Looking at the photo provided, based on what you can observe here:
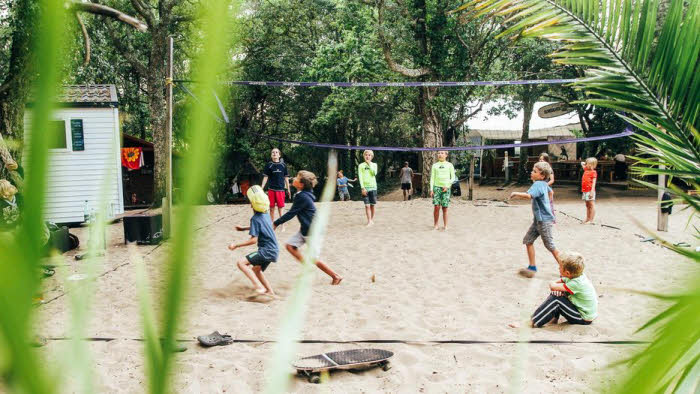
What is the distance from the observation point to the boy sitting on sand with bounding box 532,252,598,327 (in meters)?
4.64

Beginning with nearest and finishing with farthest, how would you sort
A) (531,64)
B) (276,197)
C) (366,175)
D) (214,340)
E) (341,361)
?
(341,361), (214,340), (276,197), (366,175), (531,64)

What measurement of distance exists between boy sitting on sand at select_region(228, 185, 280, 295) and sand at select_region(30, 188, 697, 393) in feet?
Answer: 0.77

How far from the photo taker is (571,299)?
4711 millimetres

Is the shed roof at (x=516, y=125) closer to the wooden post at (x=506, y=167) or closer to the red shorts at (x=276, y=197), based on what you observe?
the wooden post at (x=506, y=167)

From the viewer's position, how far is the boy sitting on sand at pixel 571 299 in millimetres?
4641

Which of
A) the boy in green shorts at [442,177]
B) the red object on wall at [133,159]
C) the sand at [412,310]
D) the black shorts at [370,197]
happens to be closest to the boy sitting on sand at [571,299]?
the sand at [412,310]

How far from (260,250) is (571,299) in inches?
131

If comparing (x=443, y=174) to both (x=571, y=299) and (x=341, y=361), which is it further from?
(x=341, y=361)

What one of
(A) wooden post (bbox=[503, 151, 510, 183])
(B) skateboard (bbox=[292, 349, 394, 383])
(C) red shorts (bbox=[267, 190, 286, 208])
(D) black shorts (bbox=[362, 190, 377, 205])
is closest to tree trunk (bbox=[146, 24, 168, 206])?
(C) red shorts (bbox=[267, 190, 286, 208])

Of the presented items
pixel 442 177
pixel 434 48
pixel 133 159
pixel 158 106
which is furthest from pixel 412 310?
pixel 133 159

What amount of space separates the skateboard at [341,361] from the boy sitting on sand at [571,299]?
1738 millimetres

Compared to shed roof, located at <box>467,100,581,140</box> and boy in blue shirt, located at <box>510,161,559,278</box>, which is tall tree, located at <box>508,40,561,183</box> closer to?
shed roof, located at <box>467,100,581,140</box>

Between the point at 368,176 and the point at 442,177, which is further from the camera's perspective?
the point at 368,176

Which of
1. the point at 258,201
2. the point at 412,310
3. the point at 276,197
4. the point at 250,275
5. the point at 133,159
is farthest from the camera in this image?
the point at 133,159
